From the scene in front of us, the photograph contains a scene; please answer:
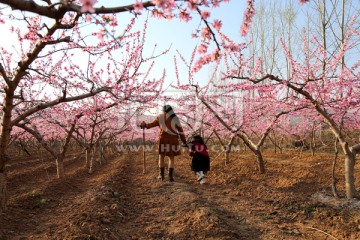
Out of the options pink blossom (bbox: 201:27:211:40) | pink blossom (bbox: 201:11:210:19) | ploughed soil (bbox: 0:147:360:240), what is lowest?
ploughed soil (bbox: 0:147:360:240)

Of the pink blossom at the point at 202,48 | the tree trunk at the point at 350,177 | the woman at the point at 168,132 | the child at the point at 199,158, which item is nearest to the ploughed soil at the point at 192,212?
the tree trunk at the point at 350,177

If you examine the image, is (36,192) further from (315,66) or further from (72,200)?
(315,66)

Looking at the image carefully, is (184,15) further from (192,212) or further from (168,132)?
(168,132)

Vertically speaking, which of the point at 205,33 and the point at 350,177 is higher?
the point at 205,33

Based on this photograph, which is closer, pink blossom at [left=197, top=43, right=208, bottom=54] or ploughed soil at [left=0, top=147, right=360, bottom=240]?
pink blossom at [left=197, top=43, right=208, bottom=54]

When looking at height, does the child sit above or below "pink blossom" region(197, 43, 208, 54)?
below

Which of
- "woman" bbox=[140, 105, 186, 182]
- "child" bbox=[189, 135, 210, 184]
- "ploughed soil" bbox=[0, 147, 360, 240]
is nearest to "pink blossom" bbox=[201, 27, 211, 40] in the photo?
"ploughed soil" bbox=[0, 147, 360, 240]

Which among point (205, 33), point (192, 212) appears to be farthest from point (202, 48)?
point (192, 212)

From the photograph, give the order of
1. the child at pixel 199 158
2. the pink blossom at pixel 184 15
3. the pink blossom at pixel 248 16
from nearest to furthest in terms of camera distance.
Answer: the pink blossom at pixel 184 15 < the pink blossom at pixel 248 16 < the child at pixel 199 158

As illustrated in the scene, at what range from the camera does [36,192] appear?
628 cm

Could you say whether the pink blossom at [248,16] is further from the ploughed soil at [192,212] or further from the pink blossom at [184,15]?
the ploughed soil at [192,212]

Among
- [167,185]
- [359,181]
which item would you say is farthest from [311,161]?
[167,185]

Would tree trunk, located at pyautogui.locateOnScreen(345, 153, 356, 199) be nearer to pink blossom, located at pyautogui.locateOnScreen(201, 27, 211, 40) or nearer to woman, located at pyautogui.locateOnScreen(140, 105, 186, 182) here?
pink blossom, located at pyautogui.locateOnScreen(201, 27, 211, 40)

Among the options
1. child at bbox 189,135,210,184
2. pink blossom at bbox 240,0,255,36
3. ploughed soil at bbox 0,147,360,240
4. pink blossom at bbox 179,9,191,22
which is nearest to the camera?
pink blossom at bbox 179,9,191,22
